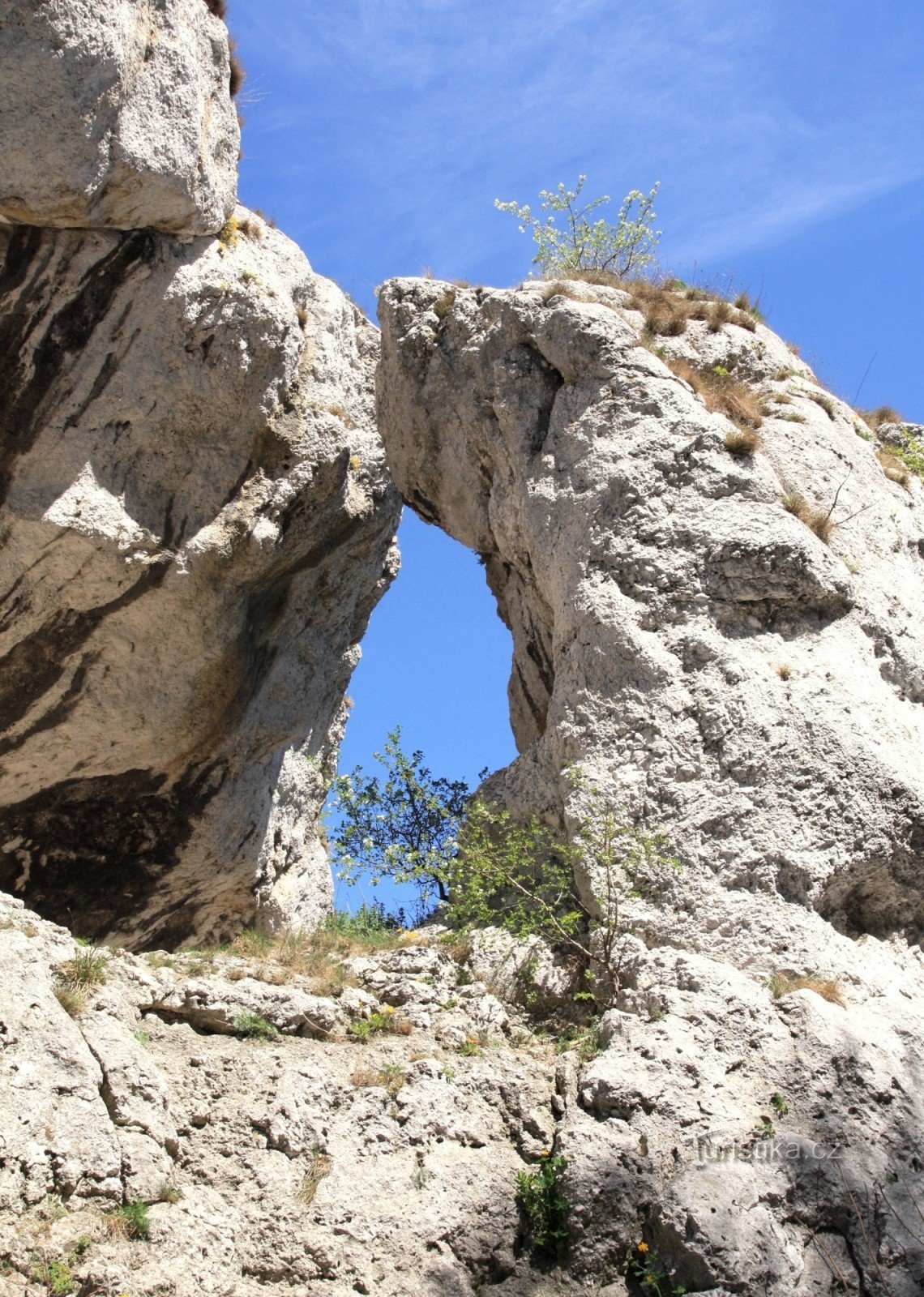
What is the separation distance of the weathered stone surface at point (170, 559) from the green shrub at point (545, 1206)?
620 centimetres

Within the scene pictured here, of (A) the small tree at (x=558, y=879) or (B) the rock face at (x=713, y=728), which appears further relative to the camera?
(A) the small tree at (x=558, y=879)

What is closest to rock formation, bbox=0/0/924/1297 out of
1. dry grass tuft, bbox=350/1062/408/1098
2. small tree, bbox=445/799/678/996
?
dry grass tuft, bbox=350/1062/408/1098

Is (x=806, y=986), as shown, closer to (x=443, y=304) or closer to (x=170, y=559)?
(x=170, y=559)

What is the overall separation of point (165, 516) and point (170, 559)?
37 centimetres

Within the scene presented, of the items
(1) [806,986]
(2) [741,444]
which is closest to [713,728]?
(1) [806,986]

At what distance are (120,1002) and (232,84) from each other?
861 centimetres

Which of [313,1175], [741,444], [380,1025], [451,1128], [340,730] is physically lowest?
[313,1175]

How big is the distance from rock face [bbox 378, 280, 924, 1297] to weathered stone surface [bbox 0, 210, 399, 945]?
118 cm

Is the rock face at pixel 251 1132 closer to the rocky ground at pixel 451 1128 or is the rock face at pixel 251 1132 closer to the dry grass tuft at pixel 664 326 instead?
the rocky ground at pixel 451 1128

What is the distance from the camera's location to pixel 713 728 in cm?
795

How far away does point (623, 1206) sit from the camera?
5777 mm

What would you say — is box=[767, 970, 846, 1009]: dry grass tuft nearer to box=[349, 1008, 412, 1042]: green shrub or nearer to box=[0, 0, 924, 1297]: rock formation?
box=[0, 0, 924, 1297]: rock formation

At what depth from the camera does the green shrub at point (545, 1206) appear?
5.80 metres

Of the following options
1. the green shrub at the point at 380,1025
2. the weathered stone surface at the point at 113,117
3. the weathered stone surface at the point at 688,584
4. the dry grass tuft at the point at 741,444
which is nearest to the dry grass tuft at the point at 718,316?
the weathered stone surface at the point at 688,584
